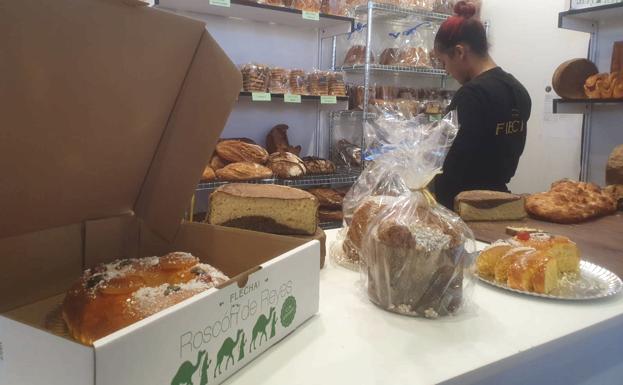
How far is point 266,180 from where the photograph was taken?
269cm

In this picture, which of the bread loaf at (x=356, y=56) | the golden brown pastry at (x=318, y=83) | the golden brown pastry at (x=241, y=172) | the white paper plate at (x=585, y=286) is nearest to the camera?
the white paper plate at (x=585, y=286)

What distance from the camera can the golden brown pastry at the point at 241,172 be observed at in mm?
2570

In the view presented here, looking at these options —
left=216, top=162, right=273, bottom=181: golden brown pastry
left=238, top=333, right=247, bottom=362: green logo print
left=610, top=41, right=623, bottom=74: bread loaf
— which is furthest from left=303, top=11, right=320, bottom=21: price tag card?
left=238, top=333, right=247, bottom=362: green logo print

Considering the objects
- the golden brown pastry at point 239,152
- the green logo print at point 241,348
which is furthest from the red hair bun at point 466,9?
the green logo print at point 241,348

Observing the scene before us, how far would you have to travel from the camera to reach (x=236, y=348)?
2.15 feet

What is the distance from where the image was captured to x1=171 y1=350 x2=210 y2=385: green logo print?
56cm

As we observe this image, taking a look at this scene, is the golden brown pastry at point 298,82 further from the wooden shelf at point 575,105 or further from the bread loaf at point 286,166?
the wooden shelf at point 575,105

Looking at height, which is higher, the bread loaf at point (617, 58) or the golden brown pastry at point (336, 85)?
the bread loaf at point (617, 58)

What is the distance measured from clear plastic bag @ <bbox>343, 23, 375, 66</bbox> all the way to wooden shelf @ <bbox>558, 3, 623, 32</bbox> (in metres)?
1.13

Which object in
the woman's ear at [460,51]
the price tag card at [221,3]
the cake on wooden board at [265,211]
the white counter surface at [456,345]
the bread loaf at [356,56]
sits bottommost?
the white counter surface at [456,345]

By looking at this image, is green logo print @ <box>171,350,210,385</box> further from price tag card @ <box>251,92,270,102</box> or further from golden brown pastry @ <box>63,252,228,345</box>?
price tag card @ <box>251,92,270,102</box>

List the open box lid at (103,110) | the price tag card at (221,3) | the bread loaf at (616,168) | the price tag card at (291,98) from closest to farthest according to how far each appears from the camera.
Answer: the open box lid at (103,110) < the bread loaf at (616,168) < the price tag card at (221,3) < the price tag card at (291,98)

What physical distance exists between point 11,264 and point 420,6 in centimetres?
318

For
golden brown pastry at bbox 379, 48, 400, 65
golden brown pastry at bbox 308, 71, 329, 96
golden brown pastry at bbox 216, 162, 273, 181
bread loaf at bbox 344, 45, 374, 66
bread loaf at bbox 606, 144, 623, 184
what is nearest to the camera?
bread loaf at bbox 606, 144, 623, 184
